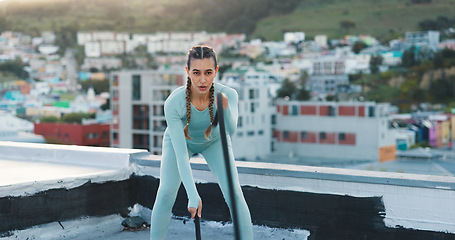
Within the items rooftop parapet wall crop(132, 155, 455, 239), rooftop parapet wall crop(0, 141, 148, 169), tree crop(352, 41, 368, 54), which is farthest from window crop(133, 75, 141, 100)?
rooftop parapet wall crop(132, 155, 455, 239)

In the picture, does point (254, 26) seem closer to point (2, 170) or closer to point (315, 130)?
point (315, 130)

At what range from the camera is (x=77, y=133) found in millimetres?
42812

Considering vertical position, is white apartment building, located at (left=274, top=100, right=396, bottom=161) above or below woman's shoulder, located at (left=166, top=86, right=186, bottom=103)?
below

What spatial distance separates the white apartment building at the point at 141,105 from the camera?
3888 centimetres

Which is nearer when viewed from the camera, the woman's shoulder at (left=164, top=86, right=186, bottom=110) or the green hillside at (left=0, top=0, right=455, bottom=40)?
the woman's shoulder at (left=164, top=86, right=186, bottom=110)

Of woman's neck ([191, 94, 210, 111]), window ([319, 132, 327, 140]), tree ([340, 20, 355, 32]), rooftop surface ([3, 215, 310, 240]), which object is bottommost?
window ([319, 132, 327, 140])

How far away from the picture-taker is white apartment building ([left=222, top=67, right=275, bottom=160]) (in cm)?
3997

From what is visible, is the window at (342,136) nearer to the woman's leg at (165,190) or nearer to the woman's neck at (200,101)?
the woman's leg at (165,190)

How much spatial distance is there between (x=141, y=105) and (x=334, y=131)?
14835 mm

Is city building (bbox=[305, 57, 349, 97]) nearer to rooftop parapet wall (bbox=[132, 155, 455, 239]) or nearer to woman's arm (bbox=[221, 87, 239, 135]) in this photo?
rooftop parapet wall (bbox=[132, 155, 455, 239])

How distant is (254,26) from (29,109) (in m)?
35.1

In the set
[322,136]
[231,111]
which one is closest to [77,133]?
[322,136]

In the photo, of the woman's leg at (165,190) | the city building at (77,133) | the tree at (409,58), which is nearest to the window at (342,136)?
the city building at (77,133)

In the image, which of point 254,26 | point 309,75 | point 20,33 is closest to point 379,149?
point 309,75
